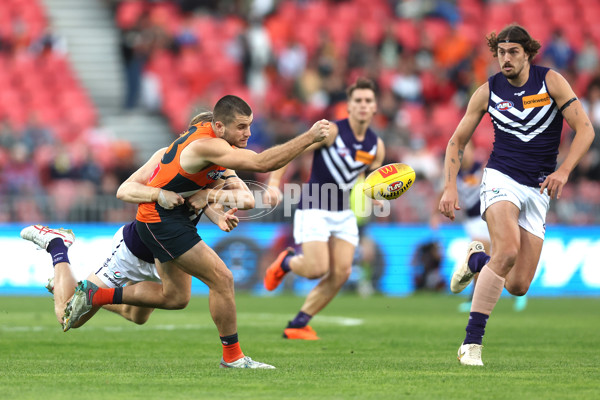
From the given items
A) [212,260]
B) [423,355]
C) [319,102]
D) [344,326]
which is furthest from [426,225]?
[212,260]

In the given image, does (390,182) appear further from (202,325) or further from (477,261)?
(202,325)

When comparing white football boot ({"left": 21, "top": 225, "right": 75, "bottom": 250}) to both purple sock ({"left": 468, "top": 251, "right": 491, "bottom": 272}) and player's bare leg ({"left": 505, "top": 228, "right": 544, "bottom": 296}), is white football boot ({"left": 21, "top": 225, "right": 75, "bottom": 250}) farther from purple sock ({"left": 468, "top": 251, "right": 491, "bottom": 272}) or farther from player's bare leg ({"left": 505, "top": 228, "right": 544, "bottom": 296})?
player's bare leg ({"left": 505, "top": 228, "right": 544, "bottom": 296})

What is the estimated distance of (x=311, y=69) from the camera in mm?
23656

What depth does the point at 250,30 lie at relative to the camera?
2467 cm

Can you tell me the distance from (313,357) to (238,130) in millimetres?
2367

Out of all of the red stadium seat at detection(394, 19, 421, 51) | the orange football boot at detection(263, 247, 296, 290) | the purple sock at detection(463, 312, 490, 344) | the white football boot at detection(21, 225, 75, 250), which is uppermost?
the red stadium seat at detection(394, 19, 421, 51)

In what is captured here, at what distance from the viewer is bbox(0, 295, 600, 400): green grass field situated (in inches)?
256

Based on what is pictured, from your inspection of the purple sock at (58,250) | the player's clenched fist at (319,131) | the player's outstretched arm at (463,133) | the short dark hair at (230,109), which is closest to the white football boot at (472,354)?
the player's outstretched arm at (463,133)

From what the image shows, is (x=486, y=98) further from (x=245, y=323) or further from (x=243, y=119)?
(x=245, y=323)

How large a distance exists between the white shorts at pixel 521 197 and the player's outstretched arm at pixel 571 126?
0.59ft

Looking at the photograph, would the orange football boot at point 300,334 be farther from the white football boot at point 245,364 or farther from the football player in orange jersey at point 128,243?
the white football boot at point 245,364

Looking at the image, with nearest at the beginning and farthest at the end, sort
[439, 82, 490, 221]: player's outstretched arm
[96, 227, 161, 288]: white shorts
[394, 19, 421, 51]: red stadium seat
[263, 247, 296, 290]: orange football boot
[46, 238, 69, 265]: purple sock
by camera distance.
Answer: [439, 82, 490, 221]: player's outstretched arm < [96, 227, 161, 288]: white shorts < [46, 238, 69, 265]: purple sock < [263, 247, 296, 290]: orange football boot < [394, 19, 421, 51]: red stadium seat

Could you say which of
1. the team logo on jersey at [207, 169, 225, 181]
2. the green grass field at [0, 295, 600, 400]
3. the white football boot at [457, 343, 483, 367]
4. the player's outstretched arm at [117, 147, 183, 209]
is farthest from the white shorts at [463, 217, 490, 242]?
the player's outstretched arm at [117, 147, 183, 209]

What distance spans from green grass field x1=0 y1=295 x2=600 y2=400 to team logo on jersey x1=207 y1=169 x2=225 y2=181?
157cm
